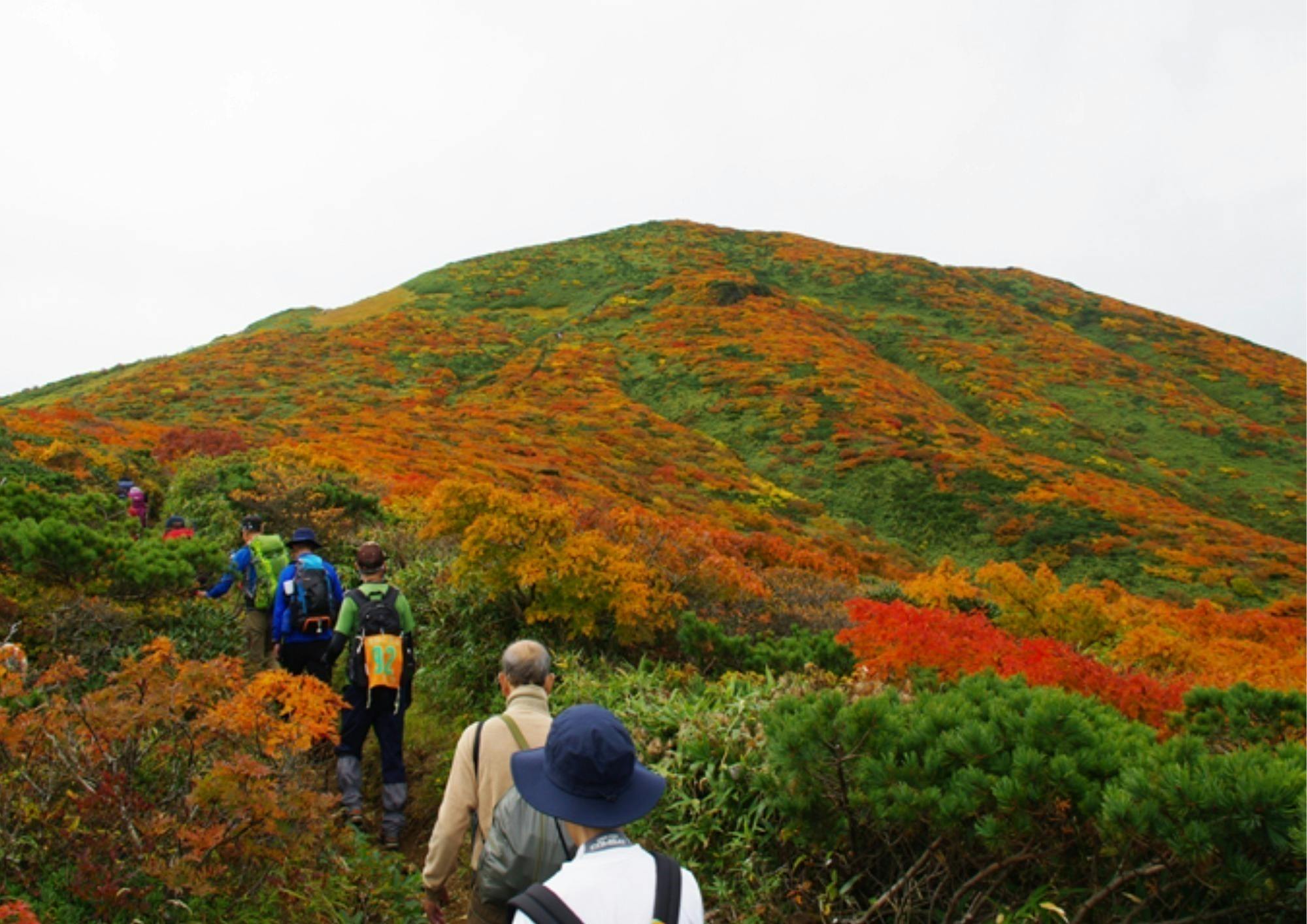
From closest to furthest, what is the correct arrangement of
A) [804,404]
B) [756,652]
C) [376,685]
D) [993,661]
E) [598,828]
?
[598,828] → [376,685] → [993,661] → [756,652] → [804,404]

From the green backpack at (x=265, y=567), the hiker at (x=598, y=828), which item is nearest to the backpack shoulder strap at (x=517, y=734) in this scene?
the hiker at (x=598, y=828)

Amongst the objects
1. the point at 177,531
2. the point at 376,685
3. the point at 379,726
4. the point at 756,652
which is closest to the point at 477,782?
the point at 376,685

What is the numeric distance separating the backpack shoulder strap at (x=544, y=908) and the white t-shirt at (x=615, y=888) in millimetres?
12

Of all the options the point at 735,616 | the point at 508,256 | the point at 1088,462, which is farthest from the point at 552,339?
the point at 735,616

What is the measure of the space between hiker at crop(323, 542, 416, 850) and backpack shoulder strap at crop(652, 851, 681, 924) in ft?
12.5

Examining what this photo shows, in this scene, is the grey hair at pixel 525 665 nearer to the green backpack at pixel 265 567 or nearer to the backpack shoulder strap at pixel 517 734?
the backpack shoulder strap at pixel 517 734

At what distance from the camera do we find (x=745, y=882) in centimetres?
458

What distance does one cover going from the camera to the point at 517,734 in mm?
3488

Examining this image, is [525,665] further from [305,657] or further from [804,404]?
[804,404]

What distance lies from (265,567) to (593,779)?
18.9ft

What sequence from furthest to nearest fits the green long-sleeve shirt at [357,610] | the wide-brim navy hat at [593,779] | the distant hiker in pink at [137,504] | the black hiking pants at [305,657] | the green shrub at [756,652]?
the distant hiker in pink at [137,504]
the green shrub at [756,652]
the black hiking pants at [305,657]
the green long-sleeve shirt at [357,610]
the wide-brim navy hat at [593,779]

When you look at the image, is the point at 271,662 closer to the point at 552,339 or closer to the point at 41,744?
the point at 41,744

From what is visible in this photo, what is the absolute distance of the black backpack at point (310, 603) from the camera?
20.7ft

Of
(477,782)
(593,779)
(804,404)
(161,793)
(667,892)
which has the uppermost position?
(593,779)
